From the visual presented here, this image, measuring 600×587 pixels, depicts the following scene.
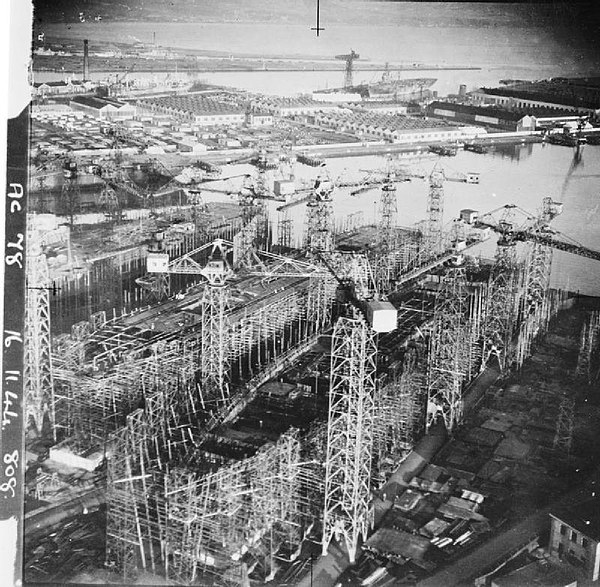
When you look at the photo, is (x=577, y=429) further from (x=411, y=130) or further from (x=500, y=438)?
(x=411, y=130)

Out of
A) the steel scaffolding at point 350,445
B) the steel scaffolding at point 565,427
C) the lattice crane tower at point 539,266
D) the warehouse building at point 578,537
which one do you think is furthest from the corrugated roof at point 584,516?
the lattice crane tower at point 539,266

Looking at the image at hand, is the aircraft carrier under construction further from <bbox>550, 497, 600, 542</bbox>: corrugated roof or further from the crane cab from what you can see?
<bbox>550, 497, 600, 542</bbox>: corrugated roof

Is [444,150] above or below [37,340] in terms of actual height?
above

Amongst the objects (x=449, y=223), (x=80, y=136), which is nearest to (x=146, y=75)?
(x=80, y=136)

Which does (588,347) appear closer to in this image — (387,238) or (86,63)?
(387,238)

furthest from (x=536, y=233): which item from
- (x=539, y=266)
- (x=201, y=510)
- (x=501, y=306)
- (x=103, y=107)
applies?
(x=103, y=107)

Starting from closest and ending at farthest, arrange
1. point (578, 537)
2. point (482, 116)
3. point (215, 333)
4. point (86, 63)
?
point (578, 537)
point (86, 63)
point (215, 333)
point (482, 116)
